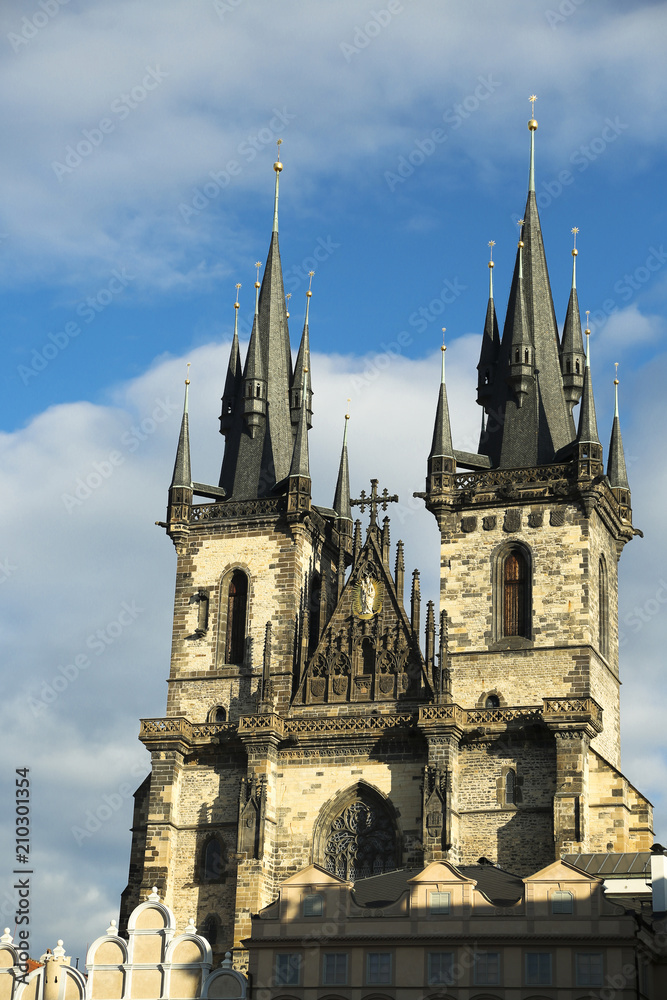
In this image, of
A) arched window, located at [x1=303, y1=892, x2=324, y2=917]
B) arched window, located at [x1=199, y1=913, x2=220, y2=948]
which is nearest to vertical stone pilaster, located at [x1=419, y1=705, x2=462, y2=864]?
arched window, located at [x1=199, y1=913, x2=220, y2=948]

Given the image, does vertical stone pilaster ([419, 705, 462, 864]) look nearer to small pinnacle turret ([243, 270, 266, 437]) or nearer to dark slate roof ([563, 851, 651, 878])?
dark slate roof ([563, 851, 651, 878])

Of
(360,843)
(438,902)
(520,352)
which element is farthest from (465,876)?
(520,352)

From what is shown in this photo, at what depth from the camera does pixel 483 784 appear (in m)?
57.9

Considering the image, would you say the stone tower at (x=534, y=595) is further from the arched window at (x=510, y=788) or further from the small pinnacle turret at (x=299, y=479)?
the small pinnacle turret at (x=299, y=479)

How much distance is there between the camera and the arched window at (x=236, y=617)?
206ft

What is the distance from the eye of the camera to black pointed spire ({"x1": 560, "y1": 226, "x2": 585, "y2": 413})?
6531 cm

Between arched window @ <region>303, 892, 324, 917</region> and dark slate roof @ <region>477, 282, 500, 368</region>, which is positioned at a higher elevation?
dark slate roof @ <region>477, 282, 500, 368</region>

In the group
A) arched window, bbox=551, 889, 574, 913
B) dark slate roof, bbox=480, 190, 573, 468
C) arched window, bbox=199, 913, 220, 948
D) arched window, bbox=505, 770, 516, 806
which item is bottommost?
arched window, bbox=551, 889, 574, 913

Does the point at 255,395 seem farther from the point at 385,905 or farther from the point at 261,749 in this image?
the point at 385,905

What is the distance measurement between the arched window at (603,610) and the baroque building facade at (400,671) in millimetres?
97

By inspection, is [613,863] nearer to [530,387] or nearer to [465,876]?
[465,876]

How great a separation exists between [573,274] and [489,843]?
68.2 ft

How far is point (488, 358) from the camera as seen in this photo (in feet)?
217

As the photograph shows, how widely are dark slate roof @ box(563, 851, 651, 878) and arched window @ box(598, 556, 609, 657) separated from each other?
8.51 meters
